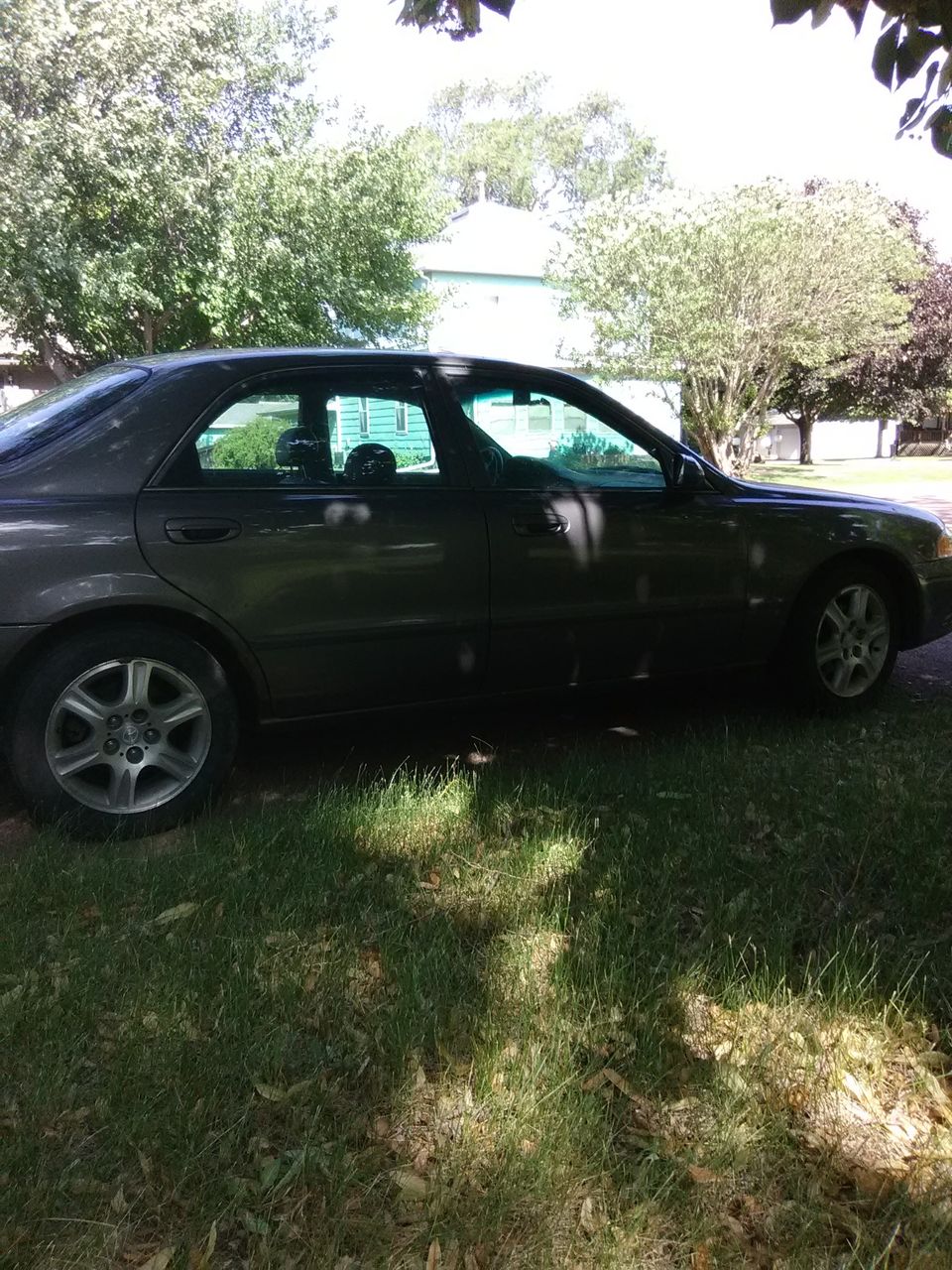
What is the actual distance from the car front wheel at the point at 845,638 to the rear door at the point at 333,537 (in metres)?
1.69

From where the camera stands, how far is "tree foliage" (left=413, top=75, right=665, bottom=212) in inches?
2036

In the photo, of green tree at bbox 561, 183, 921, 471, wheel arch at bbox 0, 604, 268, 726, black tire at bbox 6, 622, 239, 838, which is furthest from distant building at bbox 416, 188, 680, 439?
black tire at bbox 6, 622, 239, 838

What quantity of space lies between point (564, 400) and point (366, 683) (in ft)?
5.09

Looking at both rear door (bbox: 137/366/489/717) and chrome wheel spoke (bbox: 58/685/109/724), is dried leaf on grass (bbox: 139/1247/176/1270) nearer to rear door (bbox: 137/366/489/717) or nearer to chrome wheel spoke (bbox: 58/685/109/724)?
chrome wheel spoke (bbox: 58/685/109/724)

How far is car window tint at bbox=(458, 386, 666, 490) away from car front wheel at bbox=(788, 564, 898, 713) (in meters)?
1.01

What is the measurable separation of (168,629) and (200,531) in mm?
362

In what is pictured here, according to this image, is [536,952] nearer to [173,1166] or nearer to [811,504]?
[173,1166]

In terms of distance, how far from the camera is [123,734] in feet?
11.6

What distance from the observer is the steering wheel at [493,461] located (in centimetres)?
420

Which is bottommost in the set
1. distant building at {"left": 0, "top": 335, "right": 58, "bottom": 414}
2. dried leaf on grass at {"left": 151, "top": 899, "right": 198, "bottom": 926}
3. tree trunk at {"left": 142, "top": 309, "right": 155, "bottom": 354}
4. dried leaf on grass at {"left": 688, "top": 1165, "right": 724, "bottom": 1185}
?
dried leaf on grass at {"left": 688, "top": 1165, "right": 724, "bottom": 1185}

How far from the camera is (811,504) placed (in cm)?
488

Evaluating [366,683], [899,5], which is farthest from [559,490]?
[899,5]

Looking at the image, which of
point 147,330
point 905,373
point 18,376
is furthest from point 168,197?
point 905,373

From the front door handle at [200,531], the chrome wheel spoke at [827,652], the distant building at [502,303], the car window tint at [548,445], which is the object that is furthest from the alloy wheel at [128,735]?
the distant building at [502,303]
